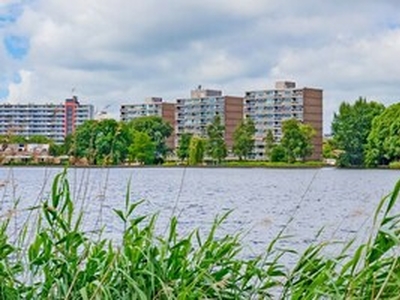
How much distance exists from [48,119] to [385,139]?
297 feet

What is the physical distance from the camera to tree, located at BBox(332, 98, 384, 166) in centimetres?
10475

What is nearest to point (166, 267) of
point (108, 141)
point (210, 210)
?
point (108, 141)

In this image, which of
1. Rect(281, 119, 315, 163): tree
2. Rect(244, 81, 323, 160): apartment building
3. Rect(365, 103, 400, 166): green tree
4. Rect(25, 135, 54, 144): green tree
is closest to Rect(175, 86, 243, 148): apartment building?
Rect(244, 81, 323, 160): apartment building

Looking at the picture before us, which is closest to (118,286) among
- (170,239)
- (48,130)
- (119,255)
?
(119,255)

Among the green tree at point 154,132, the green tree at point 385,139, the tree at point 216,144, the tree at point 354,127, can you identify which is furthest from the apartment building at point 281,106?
the green tree at point 154,132

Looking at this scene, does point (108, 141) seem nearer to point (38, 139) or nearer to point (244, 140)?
point (38, 139)

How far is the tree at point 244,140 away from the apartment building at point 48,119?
10423 cm

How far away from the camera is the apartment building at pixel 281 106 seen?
15225 cm

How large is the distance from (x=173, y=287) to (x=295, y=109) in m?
152

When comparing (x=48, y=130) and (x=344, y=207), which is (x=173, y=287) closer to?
(x=48, y=130)

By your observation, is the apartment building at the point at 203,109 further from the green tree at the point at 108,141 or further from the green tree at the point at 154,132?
the green tree at the point at 108,141

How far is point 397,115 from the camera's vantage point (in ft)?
313

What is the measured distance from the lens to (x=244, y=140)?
112 m

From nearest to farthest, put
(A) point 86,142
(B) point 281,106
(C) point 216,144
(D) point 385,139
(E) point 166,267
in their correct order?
(E) point 166,267, (A) point 86,142, (D) point 385,139, (C) point 216,144, (B) point 281,106
